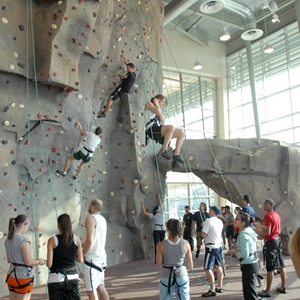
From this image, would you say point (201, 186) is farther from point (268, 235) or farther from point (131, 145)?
point (268, 235)

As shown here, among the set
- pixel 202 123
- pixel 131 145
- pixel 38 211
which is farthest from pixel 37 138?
pixel 202 123

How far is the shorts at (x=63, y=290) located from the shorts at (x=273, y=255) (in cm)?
262

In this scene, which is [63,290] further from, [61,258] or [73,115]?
[73,115]

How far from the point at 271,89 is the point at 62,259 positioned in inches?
510

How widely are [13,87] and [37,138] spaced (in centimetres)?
92

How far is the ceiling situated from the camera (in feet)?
39.0

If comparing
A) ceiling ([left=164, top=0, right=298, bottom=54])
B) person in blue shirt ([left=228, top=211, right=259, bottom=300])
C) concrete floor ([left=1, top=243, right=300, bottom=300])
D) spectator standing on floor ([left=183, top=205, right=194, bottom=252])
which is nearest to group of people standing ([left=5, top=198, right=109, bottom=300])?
concrete floor ([left=1, top=243, right=300, bottom=300])

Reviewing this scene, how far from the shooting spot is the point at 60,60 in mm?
5527

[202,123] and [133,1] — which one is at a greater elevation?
[133,1]

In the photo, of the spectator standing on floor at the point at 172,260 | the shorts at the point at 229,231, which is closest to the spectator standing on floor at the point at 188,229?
the shorts at the point at 229,231

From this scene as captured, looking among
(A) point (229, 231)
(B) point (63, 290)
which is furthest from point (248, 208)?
(B) point (63, 290)

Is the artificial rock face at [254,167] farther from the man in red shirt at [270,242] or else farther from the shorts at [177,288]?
the shorts at [177,288]

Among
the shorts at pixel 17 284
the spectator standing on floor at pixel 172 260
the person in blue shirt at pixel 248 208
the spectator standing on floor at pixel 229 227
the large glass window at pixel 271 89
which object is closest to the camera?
the spectator standing on floor at pixel 172 260

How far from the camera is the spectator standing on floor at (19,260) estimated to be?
314 cm
